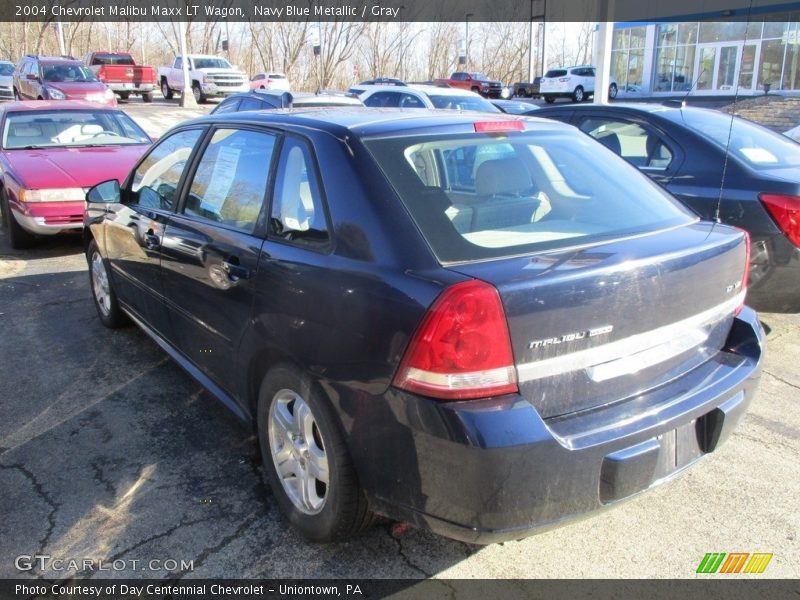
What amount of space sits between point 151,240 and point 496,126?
2.10m

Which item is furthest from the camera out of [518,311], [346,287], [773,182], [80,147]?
[80,147]

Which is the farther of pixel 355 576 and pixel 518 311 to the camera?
pixel 355 576

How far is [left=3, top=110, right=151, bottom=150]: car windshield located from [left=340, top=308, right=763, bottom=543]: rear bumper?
7.53m

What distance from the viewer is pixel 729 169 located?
4648 mm

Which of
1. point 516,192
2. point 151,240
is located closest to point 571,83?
point 151,240

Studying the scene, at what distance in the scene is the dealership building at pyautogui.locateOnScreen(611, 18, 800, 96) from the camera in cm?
3041

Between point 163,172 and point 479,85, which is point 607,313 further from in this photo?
point 479,85

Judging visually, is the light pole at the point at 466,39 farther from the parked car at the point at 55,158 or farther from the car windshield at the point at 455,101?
the parked car at the point at 55,158

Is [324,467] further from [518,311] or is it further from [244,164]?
[244,164]

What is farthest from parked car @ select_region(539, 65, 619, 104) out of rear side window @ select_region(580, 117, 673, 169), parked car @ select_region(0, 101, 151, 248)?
rear side window @ select_region(580, 117, 673, 169)

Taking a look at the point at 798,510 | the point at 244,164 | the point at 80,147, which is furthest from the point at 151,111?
the point at 798,510

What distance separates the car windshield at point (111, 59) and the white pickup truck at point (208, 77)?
Answer: 6.67 ft

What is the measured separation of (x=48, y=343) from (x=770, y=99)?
2428cm

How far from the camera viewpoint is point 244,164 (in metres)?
3.17
